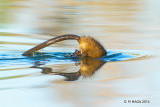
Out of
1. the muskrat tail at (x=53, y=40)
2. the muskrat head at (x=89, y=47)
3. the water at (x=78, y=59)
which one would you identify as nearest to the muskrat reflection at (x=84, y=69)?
the water at (x=78, y=59)

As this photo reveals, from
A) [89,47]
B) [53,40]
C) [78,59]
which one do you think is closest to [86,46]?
[89,47]

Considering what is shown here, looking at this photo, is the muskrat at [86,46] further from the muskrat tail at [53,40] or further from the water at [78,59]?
the water at [78,59]

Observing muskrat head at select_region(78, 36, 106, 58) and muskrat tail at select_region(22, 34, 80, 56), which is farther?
muskrat head at select_region(78, 36, 106, 58)

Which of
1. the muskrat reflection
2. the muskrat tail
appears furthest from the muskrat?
the muskrat reflection

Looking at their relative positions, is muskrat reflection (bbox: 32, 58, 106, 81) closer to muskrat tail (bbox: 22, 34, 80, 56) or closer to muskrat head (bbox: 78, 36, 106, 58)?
muskrat head (bbox: 78, 36, 106, 58)

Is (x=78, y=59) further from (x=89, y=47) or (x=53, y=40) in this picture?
(x=53, y=40)

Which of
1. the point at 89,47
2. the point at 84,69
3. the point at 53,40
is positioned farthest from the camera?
the point at 89,47

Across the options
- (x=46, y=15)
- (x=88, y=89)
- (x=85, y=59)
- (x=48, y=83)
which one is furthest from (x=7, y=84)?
(x=46, y=15)
